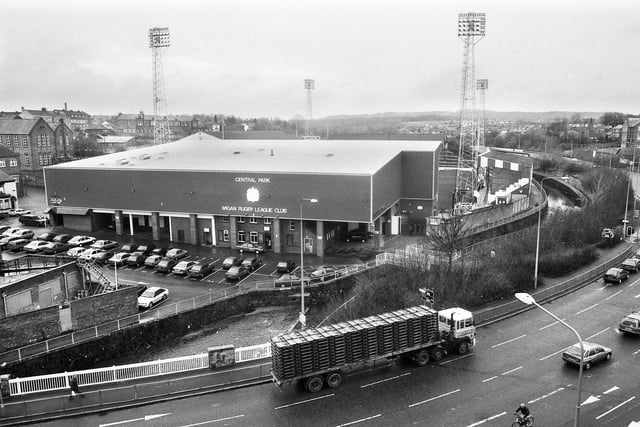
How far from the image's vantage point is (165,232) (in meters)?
43.7

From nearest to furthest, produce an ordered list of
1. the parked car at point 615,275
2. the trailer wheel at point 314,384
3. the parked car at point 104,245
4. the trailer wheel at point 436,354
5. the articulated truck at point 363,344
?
1. the articulated truck at point 363,344
2. the trailer wheel at point 314,384
3. the trailer wheel at point 436,354
4. the parked car at point 615,275
5. the parked car at point 104,245

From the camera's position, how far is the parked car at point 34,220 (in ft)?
154

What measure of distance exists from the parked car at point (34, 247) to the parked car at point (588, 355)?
1346 inches

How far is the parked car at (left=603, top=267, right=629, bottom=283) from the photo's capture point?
32.0 meters

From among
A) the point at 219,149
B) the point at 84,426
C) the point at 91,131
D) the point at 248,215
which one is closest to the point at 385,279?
the point at 248,215

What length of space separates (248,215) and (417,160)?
16.0 metres

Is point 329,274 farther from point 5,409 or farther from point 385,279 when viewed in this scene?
point 5,409

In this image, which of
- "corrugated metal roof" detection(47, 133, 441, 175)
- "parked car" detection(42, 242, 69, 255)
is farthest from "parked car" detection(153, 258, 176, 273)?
"corrugated metal roof" detection(47, 133, 441, 175)

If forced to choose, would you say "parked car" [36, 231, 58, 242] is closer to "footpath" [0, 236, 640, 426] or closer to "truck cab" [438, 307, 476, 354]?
"footpath" [0, 236, 640, 426]

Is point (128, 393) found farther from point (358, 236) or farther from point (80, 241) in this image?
point (358, 236)

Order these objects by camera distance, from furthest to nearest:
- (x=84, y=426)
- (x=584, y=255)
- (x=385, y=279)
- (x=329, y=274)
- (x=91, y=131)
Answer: (x=91, y=131), (x=584, y=255), (x=329, y=274), (x=385, y=279), (x=84, y=426)

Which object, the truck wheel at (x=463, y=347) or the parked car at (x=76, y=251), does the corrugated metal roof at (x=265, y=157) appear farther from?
the truck wheel at (x=463, y=347)

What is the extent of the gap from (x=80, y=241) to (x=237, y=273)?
1432 cm

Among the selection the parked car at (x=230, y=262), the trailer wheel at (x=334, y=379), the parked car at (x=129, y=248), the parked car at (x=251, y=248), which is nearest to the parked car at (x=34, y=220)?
the parked car at (x=129, y=248)
